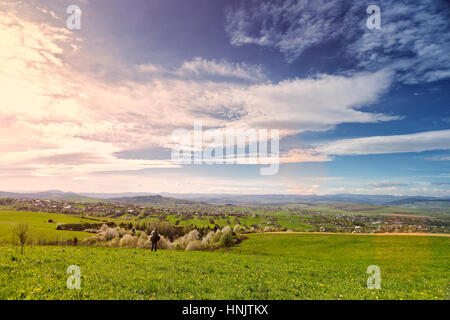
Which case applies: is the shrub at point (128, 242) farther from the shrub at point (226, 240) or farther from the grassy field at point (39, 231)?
the shrub at point (226, 240)

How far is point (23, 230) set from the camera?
790 inches

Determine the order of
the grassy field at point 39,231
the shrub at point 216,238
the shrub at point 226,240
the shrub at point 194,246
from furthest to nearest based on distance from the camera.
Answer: the shrub at point 216,238
the shrub at point 226,240
the shrub at point 194,246
the grassy field at point 39,231

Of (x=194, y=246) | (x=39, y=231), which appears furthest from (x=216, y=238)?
(x=39, y=231)

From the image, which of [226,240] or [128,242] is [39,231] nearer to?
[128,242]

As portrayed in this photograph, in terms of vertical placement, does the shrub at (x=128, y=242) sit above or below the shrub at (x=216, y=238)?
above

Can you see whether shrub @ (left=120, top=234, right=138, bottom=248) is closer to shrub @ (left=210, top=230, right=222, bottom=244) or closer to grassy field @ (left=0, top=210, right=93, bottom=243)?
grassy field @ (left=0, top=210, right=93, bottom=243)

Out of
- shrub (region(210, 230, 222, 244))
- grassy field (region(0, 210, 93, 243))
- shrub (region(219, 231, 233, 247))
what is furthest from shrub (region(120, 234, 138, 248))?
shrub (region(219, 231, 233, 247))

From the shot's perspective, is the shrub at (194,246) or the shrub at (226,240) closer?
the shrub at (194,246)

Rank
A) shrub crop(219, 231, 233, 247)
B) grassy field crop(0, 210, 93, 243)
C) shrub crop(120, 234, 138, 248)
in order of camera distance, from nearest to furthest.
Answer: shrub crop(120, 234, 138, 248) → grassy field crop(0, 210, 93, 243) → shrub crop(219, 231, 233, 247)

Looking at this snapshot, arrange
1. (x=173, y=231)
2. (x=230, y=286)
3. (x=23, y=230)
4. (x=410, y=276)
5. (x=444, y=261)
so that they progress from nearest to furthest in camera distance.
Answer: (x=230, y=286) < (x=410, y=276) < (x=23, y=230) < (x=444, y=261) < (x=173, y=231)

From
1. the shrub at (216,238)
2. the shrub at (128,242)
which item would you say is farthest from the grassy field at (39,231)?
the shrub at (216,238)
